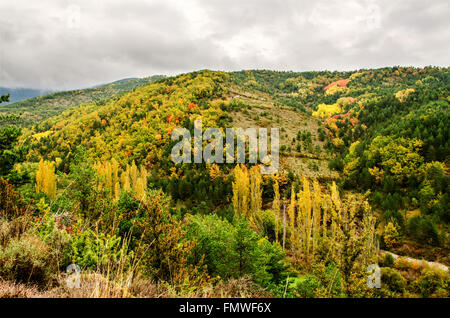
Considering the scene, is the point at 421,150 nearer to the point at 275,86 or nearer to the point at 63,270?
the point at 63,270

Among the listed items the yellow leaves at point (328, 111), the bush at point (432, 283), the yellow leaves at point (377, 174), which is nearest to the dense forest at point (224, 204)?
the bush at point (432, 283)

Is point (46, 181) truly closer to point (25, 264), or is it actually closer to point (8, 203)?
point (8, 203)

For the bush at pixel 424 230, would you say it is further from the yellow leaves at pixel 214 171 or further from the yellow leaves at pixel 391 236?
the yellow leaves at pixel 214 171

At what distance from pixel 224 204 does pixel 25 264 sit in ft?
125

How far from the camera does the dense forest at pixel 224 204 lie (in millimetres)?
5094

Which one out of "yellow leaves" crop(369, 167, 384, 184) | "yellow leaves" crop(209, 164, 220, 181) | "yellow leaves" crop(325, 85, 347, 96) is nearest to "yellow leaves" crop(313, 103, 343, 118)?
"yellow leaves" crop(325, 85, 347, 96)

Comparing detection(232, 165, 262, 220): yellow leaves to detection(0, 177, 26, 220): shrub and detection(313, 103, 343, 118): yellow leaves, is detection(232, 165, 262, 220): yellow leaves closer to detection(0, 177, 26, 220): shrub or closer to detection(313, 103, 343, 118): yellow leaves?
detection(0, 177, 26, 220): shrub

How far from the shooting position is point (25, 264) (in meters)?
4.52

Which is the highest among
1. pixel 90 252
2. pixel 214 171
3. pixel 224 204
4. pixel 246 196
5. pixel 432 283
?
pixel 90 252

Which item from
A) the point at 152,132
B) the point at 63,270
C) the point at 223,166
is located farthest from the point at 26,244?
the point at 152,132

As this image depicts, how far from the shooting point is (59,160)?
60.7m

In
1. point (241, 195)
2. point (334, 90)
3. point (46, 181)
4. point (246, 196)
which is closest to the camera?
point (246, 196)

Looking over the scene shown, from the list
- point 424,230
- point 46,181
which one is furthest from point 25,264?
point 46,181
